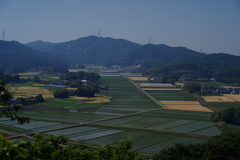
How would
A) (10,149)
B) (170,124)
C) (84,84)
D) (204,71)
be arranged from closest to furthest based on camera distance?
(10,149) < (170,124) < (84,84) < (204,71)

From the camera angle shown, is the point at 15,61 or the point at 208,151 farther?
the point at 15,61

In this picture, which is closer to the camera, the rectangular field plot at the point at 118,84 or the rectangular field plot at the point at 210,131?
the rectangular field plot at the point at 210,131

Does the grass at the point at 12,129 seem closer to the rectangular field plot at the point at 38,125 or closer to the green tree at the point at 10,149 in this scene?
the rectangular field plot at the point at 38,125

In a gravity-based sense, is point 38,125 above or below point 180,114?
below

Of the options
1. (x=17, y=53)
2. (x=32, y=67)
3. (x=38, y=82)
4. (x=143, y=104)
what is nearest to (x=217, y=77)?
(x=38, y=82)

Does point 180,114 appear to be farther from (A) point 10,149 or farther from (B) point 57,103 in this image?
(A) point 10,149

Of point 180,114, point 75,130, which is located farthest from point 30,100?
point 180,114

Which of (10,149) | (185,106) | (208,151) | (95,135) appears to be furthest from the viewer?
(185,106)

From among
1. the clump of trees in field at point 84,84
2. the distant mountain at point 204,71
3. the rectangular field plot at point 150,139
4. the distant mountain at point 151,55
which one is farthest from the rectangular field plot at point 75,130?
the distant mountain at point 151,55
